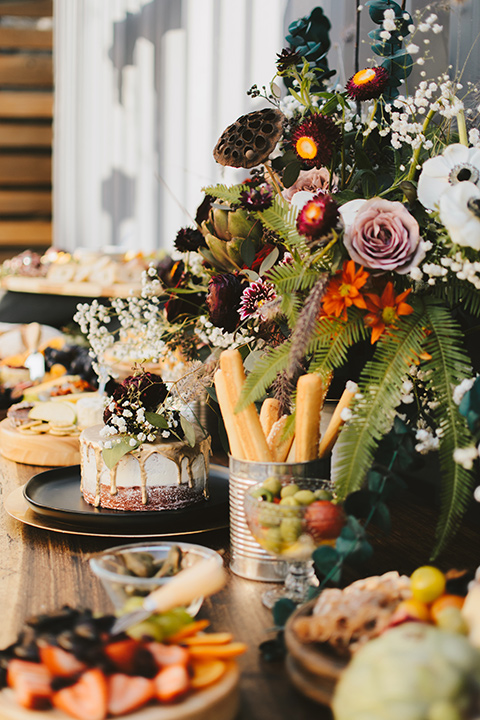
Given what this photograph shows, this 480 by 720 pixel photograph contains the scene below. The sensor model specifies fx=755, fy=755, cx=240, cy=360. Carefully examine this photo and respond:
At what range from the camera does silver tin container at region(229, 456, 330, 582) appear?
80 cm

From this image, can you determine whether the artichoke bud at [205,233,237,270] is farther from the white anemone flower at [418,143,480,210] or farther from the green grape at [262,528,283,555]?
the green grape at [262,528,283,555]

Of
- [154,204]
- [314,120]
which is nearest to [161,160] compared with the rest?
[154,204]

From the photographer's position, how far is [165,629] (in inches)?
22.6

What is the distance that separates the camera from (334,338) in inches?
32.0

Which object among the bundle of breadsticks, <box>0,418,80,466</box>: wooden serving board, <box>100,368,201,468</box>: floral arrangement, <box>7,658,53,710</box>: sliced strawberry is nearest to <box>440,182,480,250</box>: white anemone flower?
the bundle of breadsticks

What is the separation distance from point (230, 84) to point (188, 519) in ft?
7.31

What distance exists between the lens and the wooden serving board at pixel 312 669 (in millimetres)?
546

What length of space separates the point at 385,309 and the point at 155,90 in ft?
11.6

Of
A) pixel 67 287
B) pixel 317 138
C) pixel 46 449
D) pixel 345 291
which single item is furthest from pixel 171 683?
pixel 67 287

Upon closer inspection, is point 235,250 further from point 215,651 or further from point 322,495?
point 215,651

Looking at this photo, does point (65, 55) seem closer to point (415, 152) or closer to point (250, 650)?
point (415, 152)

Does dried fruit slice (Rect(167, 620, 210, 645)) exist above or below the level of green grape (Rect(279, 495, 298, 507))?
below

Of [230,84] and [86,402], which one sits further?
[230,84]

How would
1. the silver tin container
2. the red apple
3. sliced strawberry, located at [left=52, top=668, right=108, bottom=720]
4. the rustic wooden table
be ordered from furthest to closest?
the silver tin container < the red apple < the rustic wooden table < sliced strawberry, located at [left=52, top=668, right=108, bottom=720]
